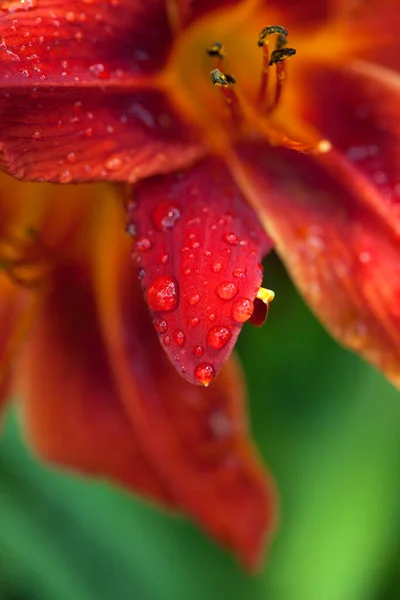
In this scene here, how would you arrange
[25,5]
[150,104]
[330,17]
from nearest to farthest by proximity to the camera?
[25,5] → [150,104] → [330,17]

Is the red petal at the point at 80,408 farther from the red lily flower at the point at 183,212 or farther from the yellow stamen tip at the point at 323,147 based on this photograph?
the yellow stamen tip at the point at 323,147

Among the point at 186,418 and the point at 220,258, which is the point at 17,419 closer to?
the point at 186,418

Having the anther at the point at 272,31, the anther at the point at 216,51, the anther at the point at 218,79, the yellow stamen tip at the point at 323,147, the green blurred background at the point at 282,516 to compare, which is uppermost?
the anther at the point at 272,31

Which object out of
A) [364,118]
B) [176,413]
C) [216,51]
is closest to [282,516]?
[176,413]

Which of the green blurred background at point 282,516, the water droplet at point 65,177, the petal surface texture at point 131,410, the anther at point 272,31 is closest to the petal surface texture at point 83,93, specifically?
the water droplet at point 65,177

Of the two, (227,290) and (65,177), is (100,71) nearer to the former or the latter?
(65,177)

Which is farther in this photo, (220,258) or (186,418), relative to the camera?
(186,418)

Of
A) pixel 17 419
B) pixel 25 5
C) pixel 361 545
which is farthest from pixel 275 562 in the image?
pixel 25 5
